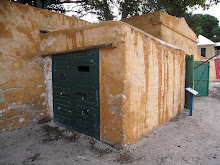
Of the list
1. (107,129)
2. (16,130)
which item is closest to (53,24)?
(16,130)

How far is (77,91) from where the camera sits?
3723 millimetres

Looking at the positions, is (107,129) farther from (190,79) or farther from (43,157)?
(190,79)

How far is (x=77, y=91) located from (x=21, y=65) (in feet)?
5.23

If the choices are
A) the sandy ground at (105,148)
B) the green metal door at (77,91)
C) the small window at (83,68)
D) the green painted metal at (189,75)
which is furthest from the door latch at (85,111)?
the green painted metal at (189,75)

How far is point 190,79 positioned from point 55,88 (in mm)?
4500

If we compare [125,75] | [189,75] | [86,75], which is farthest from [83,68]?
[189,75]

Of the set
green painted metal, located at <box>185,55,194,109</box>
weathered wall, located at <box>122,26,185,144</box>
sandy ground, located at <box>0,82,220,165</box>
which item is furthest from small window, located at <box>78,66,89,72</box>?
green painted metal, located at <box>185,55,194,109</box>

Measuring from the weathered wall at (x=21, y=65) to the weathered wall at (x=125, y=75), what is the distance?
0.46 meters

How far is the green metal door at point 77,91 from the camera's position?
3342 mm

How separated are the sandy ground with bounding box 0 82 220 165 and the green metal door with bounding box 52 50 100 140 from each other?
Answer: 252 millimetres

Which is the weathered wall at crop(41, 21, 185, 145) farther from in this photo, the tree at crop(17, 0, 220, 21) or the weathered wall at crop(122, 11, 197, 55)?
the tree at crop(17, 0, 220, 21)

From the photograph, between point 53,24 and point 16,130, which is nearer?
point 16,130

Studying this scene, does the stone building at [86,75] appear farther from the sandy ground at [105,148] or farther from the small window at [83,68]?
the sandy ground at [105,148]

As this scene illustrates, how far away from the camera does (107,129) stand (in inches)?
126
